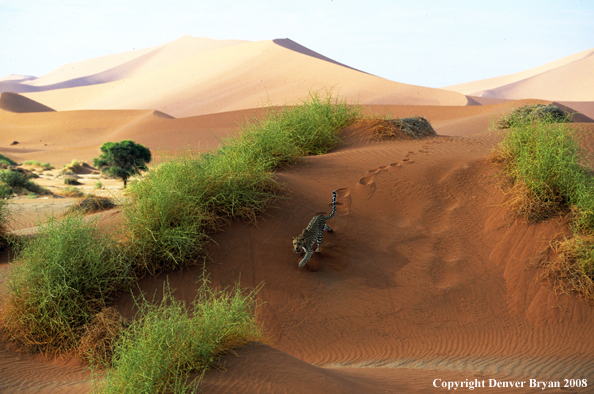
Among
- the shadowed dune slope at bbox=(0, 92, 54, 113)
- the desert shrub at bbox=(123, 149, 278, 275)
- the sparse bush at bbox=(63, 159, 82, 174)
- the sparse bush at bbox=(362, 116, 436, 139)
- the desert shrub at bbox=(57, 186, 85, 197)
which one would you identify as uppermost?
the shadowed dune slope at bbox=(0, 92, 54, 113)

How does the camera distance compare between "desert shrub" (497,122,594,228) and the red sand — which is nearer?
the red sand

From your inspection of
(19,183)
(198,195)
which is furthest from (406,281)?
(19,183)

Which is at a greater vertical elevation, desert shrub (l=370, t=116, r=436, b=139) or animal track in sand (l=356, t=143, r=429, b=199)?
desert shrub (l=370, t=116, r=436, b=139)

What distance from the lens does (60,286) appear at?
4.86 meters

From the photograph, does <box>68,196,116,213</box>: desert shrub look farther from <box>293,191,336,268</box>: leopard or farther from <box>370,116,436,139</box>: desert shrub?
<box>370,116,436,139</box>: desert shrub

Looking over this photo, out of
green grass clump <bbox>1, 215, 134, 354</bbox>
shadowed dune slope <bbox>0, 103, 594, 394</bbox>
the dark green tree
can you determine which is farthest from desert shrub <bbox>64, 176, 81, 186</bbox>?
green grass clump <bbox>1, 215, 134, 354</bbox>

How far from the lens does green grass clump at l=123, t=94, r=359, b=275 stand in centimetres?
594

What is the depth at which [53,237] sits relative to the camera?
5332mm

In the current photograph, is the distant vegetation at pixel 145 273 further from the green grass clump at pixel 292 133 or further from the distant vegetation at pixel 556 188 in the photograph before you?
the distant vegetation at pixel 556 188

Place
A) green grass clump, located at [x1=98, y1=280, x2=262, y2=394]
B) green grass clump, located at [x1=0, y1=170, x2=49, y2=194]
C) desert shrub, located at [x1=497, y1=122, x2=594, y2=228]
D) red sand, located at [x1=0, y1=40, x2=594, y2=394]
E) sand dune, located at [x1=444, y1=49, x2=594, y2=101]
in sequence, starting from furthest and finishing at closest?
1. sand dune, located at [x1=444, y1=49, x2=594, y2=101]
2. green grass clump, located at [x1=0, y1=170, x2=49, y2=194]
3. desert shrub, located at [x1=497, y1=122, x2=594, y2=228]
4. red sand, located at [x1=0, y1=40, x2=594, y2=394]
5. green grass clump, located at [x1=98, y1=280, x2=262, y2=394]

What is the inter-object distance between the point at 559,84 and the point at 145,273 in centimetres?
10011

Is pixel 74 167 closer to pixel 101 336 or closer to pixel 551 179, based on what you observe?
pixel 101 336

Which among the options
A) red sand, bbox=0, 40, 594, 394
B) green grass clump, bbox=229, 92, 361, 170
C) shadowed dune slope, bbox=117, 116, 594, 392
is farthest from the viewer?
green grass clump, bbox=229, 92, 361, 170

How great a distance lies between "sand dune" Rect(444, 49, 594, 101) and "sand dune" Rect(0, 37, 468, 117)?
41.5 m
